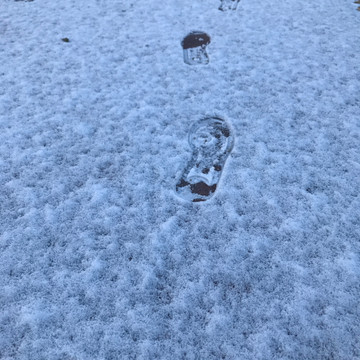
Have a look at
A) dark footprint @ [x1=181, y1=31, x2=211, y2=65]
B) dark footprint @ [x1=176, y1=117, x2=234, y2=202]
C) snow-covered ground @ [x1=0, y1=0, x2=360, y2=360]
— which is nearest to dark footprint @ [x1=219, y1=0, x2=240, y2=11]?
snow-covered ground @ [x1=0, y1=0, x2=360, y2=360]

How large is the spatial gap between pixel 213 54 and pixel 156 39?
83 centimetres

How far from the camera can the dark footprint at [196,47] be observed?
3.38 metres

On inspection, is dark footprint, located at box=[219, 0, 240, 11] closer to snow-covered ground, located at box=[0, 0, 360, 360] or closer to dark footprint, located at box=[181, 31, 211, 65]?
snow-covered ground, located at box=[0, 0, 360, 360]

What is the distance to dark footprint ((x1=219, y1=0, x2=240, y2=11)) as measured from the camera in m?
4.10

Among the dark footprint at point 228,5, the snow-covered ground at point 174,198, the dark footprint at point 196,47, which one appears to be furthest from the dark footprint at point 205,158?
the dark footprint at point 228,5

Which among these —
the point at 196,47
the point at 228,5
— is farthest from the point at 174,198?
the point at 228,5

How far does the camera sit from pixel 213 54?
340cm

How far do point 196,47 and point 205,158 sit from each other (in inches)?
75.0

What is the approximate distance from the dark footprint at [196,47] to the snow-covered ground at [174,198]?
11 centimetres

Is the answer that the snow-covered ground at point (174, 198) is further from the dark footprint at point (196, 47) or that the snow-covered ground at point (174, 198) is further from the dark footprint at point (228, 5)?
the dark footprint at point (228, 5)

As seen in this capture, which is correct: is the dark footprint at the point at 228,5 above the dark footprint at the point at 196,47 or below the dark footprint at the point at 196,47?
above

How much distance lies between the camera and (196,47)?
3590 millimetres

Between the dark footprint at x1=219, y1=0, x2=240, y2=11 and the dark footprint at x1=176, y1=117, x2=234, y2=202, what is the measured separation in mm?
2386

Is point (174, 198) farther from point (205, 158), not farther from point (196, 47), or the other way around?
point (196, 47)
